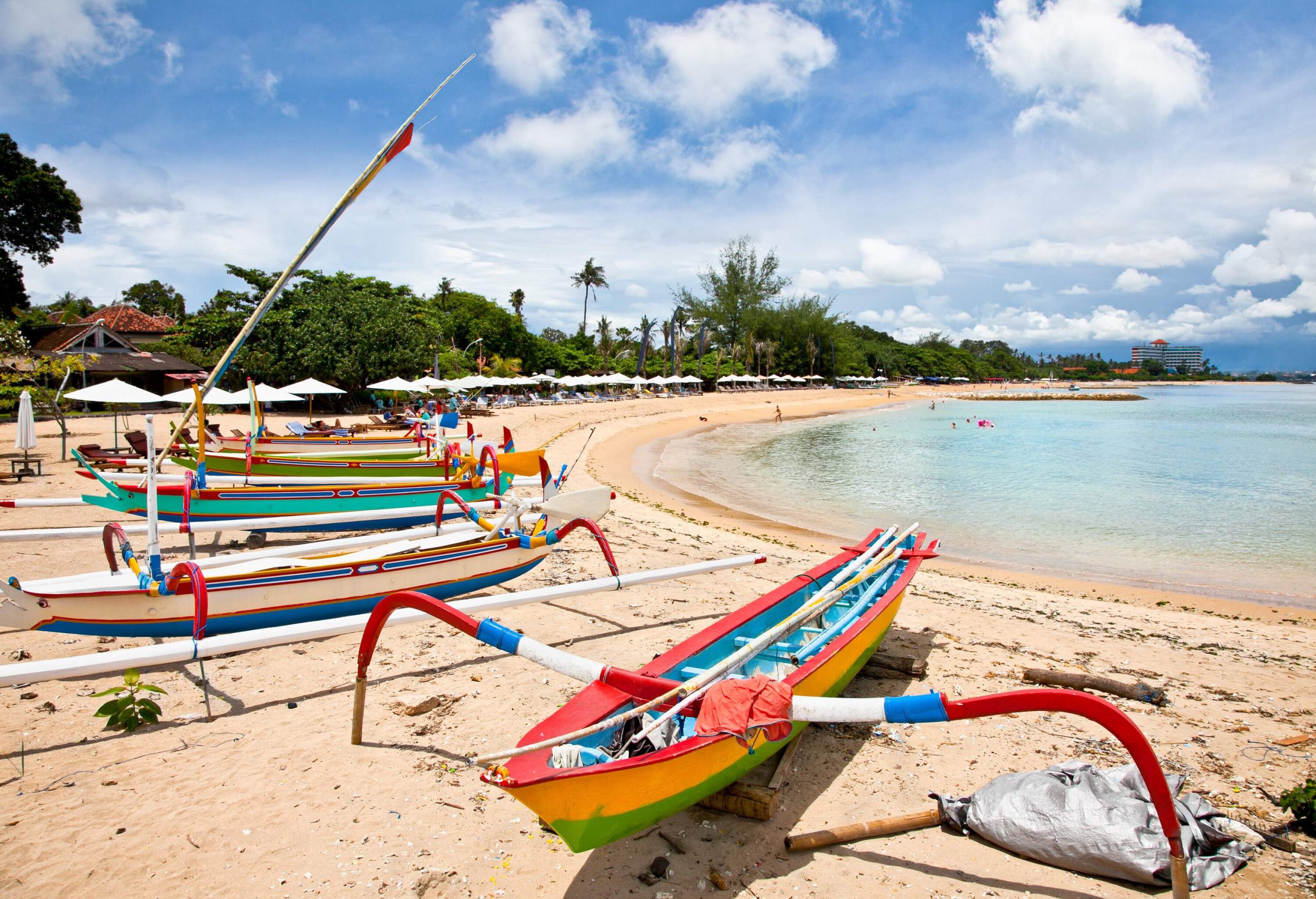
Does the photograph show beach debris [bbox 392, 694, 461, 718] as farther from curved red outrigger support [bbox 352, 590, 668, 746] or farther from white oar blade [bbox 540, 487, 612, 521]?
white oar blade [bbox 540, 487, 612, 521]

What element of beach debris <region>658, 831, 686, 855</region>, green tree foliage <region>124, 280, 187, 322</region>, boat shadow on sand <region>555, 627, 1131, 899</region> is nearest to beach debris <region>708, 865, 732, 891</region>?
boat shadow on sand <region>555, 627, 1131, 899</region>

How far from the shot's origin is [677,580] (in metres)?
8.09

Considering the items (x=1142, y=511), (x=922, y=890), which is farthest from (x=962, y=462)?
(x=922, y=890)

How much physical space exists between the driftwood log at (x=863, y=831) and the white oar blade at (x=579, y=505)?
401cm

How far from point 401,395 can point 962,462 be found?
27.2 meters

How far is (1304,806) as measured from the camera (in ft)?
11.4

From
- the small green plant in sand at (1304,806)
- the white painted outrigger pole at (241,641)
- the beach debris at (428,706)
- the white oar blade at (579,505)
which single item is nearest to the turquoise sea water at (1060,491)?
the white oar blade at (579,505)

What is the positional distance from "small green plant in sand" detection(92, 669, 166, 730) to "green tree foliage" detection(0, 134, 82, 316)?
37.3 metres

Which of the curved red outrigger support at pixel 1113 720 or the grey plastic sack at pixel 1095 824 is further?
the grey plastic sack at pixel 1095 824

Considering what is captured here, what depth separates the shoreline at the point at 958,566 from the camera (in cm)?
918

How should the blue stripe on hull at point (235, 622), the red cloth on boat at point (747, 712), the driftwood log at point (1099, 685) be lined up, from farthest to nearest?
the driftwood log at point (1099, 685)
the blue stripe on hull at point (235, 622)
the red cloth on boat at point (747, 712)

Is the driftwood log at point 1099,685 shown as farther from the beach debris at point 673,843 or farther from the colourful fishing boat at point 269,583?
the colourful fishing boat at point 269,583

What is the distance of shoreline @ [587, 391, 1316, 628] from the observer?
9.18 m

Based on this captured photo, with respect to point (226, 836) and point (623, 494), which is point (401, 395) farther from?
point (226, 836)
